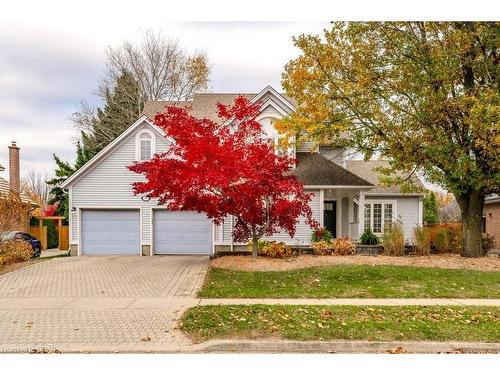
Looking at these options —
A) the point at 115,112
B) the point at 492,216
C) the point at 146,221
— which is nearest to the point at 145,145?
the point at 146,221

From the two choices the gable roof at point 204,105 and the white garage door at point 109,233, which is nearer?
the white garage door at point 109,233

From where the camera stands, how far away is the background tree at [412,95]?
13.4m

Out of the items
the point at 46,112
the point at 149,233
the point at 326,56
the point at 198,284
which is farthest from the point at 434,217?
the point at 46,112

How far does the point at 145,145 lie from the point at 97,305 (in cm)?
1035

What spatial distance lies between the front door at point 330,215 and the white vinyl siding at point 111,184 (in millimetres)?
7680

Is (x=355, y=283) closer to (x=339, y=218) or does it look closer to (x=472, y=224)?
(x=472, y=224)

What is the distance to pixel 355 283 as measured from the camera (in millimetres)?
11148

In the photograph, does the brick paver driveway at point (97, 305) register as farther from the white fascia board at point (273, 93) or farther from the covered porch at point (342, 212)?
the white fascia board at point (273, 93)

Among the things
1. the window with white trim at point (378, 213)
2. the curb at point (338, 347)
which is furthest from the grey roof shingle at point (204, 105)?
the curb at point (338, 347)

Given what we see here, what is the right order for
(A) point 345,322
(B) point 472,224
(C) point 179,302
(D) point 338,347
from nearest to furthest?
(D) point 338,347 < (A) point 345,322 < (C) point 179,302 < (B) point 472,224

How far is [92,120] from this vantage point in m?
32.1

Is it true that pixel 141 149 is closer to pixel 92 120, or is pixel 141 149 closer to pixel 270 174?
pixel 270 174

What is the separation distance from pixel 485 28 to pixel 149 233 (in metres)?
13.9

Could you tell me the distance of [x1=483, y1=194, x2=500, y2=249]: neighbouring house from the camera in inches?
946
